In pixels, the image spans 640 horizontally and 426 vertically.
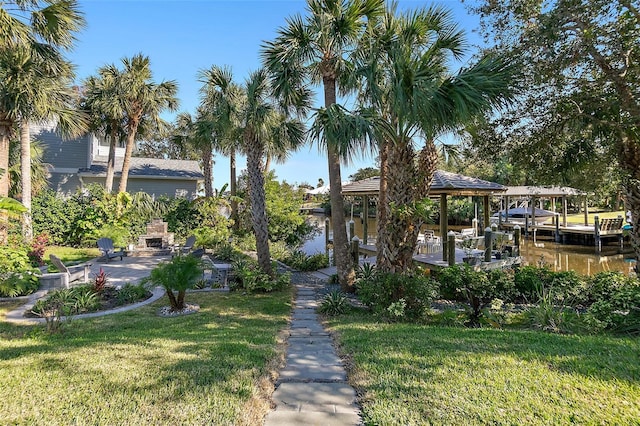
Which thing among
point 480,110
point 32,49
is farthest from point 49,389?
point 32,49

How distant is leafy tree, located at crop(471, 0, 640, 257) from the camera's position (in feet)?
20.4

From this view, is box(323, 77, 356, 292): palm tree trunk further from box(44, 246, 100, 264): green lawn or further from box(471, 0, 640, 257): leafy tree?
box(44, 246, 100, 264): green lawn

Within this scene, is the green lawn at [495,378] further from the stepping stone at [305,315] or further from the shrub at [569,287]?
the shrub at [569,287]

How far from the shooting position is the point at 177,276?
724 centimetres

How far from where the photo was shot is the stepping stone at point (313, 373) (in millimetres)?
3807

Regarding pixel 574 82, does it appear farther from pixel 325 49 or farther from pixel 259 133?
pixel 259 133

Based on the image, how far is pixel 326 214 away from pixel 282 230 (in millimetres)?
28244

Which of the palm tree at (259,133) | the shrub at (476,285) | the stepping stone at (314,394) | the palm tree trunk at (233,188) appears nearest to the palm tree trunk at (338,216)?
the palm tree at (259,133)

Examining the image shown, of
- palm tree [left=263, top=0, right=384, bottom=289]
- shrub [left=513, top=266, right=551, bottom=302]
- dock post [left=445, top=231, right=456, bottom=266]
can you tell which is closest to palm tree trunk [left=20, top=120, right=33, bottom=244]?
palm tree [left=263, top=0, right=384, bottom=289]

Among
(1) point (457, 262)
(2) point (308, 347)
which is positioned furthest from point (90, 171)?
(2) point (308, 347)

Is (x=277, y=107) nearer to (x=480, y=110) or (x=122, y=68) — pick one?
(x=480, y=110)

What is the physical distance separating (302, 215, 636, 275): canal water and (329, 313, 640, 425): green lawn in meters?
11.9

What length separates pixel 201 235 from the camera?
1623 cm

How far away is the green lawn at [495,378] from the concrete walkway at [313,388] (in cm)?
18
